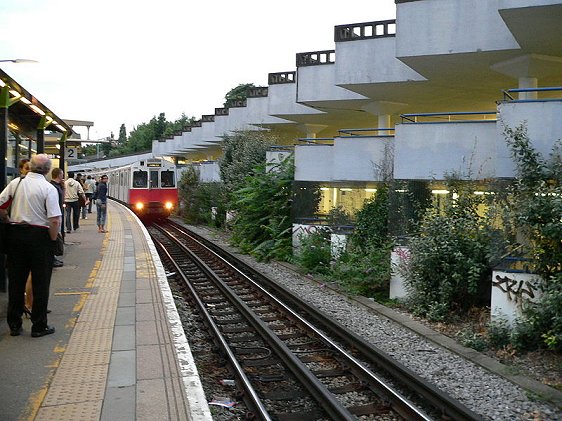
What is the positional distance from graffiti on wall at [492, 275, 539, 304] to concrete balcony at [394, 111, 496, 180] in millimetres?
2308

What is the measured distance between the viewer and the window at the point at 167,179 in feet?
103

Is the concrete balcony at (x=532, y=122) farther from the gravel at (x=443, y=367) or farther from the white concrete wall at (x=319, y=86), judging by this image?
the white concrete wall at (x=319, y=86)

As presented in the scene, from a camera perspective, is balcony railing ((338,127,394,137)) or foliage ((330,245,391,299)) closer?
foliage ((330,245,391,299))

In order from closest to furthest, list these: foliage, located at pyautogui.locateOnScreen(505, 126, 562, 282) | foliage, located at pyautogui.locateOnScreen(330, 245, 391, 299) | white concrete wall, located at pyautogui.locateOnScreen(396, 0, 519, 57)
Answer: foliage, located at pyautogui.locateOnScreen(505, 126, 562, 282), white concrete wall, located at pyautogui.locateOnScreen(396, 0, 519, 57), foliage, located at pyautogui.locateOnScreen(330, 245, 391, 299)

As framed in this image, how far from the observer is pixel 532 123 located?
370 inches

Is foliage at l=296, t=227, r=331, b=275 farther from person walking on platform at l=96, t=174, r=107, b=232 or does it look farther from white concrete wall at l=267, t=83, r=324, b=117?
white concrete wall at l=267, t=83, r=324, b=117

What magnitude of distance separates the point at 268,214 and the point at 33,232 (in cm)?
1422

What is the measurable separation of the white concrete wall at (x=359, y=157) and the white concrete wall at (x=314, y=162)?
76.0 inches

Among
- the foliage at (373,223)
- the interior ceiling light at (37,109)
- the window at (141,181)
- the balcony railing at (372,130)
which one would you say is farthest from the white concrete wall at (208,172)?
the interior ceiling light at (37,109)

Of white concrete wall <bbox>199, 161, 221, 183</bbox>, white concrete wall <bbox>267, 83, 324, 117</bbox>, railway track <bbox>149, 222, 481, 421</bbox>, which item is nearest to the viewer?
railway track <bbox>149, 222, 481, 421</bbox>

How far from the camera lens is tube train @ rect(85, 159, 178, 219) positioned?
31.1m

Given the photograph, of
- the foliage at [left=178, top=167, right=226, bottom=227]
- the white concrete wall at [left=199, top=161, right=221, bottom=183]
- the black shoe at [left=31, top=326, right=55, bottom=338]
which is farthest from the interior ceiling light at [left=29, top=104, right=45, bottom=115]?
the white concrete wall at [left=199, top=161, right=221, bottom=183]

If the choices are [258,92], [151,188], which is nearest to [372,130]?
[151,188]

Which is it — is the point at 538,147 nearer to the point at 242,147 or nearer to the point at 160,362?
the point at 160,362
